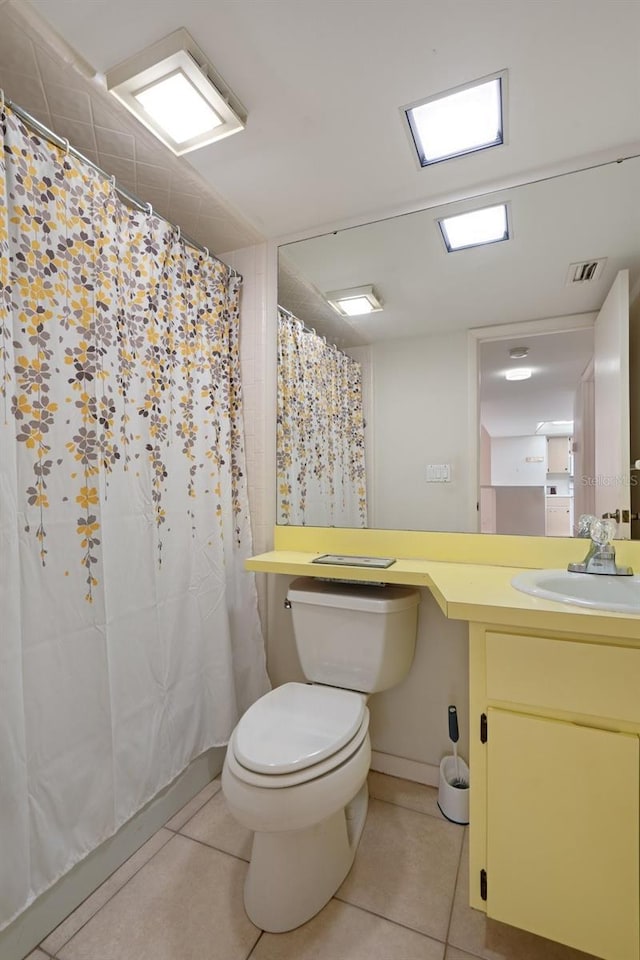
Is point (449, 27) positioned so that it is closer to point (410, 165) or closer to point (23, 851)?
point (410, 165)

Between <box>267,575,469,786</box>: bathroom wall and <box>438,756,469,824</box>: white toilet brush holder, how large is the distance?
0.06m

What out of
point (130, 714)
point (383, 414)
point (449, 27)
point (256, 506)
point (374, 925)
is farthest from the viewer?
point (256, 506)

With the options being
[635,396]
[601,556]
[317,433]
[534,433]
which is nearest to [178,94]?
[317,433]

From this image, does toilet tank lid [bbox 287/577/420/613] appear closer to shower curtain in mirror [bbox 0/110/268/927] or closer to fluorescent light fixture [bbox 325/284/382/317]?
shower curtain in mirror [bbox 0/110/268/927]

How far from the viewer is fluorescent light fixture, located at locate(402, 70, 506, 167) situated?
3.91 feet

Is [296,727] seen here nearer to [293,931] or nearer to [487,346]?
[293,931]

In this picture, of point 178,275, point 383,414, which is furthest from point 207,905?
point 178,275

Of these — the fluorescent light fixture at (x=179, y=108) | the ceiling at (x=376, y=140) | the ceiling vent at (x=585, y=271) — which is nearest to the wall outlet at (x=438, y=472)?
the ceiling at (x=376, y=140)

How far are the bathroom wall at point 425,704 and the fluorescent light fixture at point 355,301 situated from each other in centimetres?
115

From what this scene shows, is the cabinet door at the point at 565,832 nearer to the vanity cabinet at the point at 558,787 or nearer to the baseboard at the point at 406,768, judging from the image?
the vanity cabinet at the point at 558,787

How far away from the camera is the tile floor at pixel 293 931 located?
107 cm

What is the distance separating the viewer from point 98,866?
49.0 inches

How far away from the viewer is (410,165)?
145 centimetres

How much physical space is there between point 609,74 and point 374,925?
2289 mm
